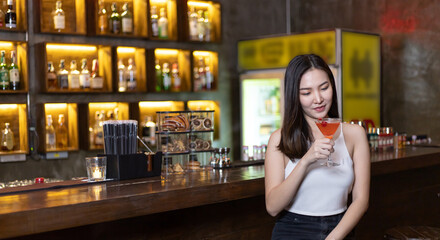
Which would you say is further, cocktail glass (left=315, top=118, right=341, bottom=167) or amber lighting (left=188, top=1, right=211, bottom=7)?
amber lighting (left=188, top=1, right=211, bottom=7)

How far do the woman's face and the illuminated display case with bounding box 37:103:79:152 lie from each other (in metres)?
3.10

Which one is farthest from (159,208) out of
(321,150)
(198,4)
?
(198,4)

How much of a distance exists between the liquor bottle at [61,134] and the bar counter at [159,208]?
2172mm

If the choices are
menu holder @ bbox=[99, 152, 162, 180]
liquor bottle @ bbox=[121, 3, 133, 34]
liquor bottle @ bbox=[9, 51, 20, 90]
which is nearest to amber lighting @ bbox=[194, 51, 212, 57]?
liquor bottle @ bbox=[121, 3, 133, 34]

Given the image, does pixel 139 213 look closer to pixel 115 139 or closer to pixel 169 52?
pixel 115 139

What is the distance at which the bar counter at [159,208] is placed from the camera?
2.05 metres

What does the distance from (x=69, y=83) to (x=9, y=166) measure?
33.6 inches

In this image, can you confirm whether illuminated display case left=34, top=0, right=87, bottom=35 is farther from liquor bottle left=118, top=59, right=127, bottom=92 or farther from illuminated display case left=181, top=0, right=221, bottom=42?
illuminated display case left=181, top=0, right=221, bottom=42

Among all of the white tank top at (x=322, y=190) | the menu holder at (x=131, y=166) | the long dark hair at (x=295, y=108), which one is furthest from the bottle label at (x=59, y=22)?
the white tank top at (x=322, y=190)

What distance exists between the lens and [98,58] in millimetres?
5113

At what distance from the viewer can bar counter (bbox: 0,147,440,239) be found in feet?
6.73

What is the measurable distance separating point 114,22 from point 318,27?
8.38 feet

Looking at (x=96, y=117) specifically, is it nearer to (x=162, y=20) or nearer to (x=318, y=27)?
(x=162, y=20)

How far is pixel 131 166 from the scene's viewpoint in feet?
9.21
